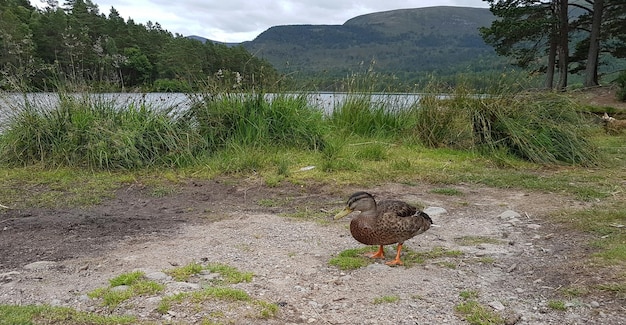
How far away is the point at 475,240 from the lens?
438 cm

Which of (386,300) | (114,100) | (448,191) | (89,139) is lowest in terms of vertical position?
(448,191)

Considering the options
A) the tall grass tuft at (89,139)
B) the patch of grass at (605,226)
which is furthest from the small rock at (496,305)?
the tall grass tuft at (89,139)

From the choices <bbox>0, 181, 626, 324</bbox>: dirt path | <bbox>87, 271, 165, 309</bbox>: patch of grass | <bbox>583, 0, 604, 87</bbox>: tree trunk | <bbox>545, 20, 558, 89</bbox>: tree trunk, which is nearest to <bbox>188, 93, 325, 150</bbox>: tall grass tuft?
<bbox>0, 181, 626, 324</bbox>: dirt path

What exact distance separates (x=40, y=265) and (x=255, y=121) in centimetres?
538

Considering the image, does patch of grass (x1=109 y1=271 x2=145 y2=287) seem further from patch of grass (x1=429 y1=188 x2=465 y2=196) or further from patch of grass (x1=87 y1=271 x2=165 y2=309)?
patch of grass (x1=429 y1=188 x2=465 y2=196)

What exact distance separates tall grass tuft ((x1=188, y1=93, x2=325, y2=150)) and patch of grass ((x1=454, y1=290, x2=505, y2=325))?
18.6 ft

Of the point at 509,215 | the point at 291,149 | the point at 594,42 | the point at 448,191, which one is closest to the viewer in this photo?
the point at 509,215

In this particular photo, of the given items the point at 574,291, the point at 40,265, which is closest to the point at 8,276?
the point at 40,265

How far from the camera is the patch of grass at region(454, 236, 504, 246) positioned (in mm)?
4293

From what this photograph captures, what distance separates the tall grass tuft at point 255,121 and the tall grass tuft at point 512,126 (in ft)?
7.65

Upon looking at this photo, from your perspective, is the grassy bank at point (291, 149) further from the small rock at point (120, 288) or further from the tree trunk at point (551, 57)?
the tree trunk at point (551, 57)

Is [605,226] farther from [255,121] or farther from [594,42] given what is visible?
[594,42]

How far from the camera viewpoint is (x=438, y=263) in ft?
12.5

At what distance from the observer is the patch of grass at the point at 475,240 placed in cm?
429
